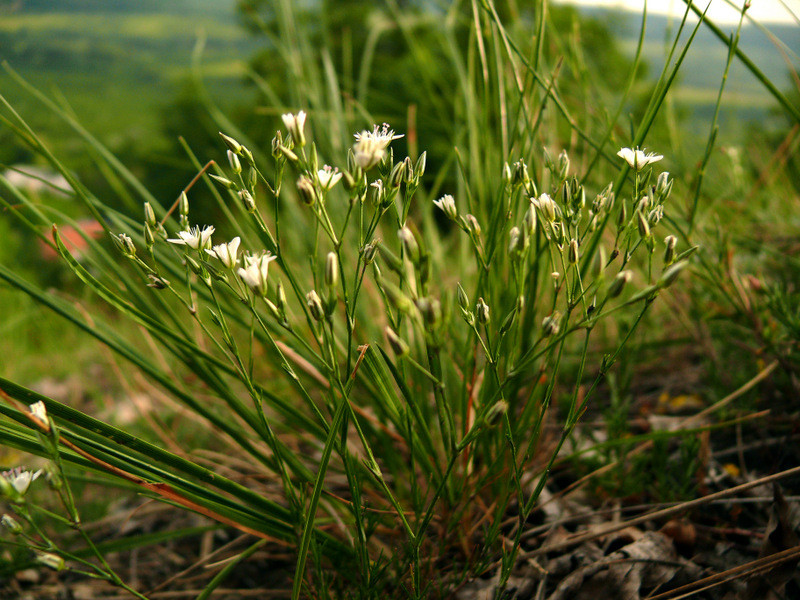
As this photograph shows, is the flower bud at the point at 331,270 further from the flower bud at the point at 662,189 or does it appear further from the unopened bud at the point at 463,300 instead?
the flower bud at the point at 662,189

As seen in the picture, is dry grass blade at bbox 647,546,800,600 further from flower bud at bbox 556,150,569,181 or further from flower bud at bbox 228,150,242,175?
flower bud at bbox 228,150,242,175

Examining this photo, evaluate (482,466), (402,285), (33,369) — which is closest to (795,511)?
(482,466)

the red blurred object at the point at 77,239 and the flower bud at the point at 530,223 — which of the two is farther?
the red blurred object at the point at 77,239

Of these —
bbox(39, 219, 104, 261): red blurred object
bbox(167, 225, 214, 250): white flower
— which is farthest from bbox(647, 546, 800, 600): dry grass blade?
bbox(39, 219, 104, 261): red blurred object

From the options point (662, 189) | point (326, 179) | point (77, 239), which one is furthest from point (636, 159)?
point (77, 239)

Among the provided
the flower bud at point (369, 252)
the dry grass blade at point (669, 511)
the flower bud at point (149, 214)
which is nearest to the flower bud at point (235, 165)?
the flower bud at point (149, 214)

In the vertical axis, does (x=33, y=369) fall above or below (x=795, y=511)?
above

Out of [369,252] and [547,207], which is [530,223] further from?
[369,252]

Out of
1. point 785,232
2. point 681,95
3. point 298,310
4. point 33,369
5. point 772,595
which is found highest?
point 681,95

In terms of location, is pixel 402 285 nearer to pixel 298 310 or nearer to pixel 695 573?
pixel 695 573

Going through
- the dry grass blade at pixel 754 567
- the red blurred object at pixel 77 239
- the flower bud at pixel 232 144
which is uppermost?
the red blurred object at pixel 77 239

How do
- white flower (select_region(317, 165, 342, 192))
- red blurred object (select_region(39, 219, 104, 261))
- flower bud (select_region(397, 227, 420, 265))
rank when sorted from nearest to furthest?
flower bud (select_region(397, 227, 420, 265))
white flower (select_region(317, 165, 342, 192))
red blurred object (select_region(39, 219, 104, 261))
